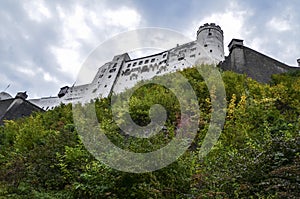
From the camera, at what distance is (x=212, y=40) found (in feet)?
130

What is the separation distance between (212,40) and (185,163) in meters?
35.7

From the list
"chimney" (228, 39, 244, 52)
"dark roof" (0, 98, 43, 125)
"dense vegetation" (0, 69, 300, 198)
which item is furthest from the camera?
"dark roof" (0, 98, 43, 125)

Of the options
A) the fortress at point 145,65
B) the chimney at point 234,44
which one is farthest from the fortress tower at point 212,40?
the chimney at point 234,44

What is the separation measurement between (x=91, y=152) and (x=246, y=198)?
326 cm

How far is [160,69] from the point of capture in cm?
3878

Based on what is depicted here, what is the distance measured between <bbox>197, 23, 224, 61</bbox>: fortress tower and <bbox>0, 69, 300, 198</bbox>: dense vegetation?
89.0 feet

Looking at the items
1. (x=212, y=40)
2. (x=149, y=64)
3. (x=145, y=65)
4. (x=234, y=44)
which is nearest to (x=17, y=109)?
(x=234, y=44)

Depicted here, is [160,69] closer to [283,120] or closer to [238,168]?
[283,120]

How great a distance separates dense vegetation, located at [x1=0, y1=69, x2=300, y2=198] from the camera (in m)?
4.50

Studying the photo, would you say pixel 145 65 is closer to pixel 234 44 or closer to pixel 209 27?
pixel 209 27

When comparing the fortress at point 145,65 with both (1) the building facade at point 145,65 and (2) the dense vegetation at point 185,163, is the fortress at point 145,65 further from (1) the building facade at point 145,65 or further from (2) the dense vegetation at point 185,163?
(2) the dense vegetation at point 185,163

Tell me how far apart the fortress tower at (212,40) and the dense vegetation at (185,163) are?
27.1 meters

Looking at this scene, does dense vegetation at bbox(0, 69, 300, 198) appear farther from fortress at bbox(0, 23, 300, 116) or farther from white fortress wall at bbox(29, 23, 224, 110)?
white fortress wall at bbox(29, 23, 224, 110)

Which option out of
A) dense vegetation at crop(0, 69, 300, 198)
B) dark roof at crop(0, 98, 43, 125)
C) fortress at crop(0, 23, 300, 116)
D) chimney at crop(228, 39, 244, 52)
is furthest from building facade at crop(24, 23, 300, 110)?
dense vegetation at crop(0, 69, 300, 198)
